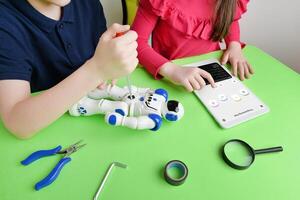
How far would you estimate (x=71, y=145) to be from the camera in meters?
0.50

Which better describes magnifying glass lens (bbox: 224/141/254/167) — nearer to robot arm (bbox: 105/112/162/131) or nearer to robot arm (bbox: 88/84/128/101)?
robot arm (bbox: 105/112/162/131)

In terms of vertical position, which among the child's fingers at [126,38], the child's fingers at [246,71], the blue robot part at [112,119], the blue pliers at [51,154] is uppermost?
the child's fingers at [126,38]

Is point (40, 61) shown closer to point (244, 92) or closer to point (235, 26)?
point (244, 92)

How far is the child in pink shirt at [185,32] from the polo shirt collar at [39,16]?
217 millimetres

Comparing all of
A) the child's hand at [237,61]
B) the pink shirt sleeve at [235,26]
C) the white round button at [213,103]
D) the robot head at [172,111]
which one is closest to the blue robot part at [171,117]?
the robot head at [172,111]

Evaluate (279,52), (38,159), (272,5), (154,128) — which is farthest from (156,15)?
(279,52)

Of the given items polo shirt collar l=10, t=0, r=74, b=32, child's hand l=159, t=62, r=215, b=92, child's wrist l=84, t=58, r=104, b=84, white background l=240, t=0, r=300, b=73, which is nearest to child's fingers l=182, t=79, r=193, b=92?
child's hand l=159, t=62, r=215, b=92

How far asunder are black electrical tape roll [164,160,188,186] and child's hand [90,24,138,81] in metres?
0.20

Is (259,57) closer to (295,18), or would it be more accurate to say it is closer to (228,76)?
(228,76)

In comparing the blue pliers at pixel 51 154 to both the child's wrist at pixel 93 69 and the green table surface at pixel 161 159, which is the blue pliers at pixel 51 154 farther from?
the child's wrist at pixel 93 69

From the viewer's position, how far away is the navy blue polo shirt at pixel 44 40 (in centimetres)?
52

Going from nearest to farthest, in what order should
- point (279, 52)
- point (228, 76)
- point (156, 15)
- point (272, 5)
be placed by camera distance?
point (228, 76), point (156, 15), point (272, 5), point (279, 52)

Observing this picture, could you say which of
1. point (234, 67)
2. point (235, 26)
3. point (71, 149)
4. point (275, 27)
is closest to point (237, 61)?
point (234, 67)

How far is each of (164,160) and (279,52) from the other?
1048 millimetres
